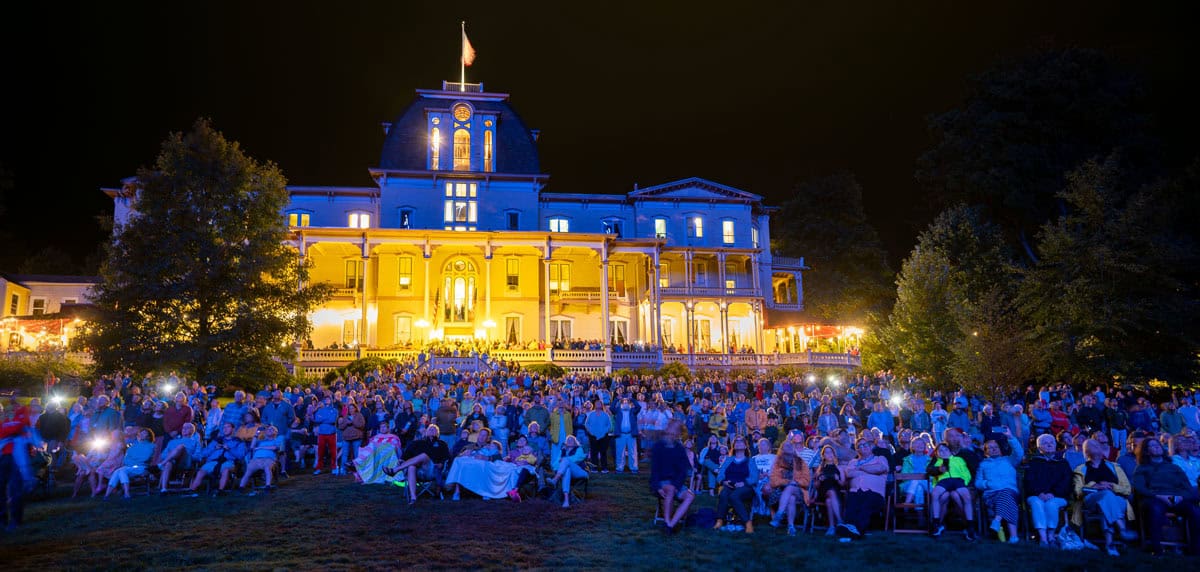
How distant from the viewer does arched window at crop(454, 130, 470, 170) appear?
4069 centimetres

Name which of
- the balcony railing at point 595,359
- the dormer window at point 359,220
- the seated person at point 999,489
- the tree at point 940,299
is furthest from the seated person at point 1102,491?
the dormer window at point 359,220

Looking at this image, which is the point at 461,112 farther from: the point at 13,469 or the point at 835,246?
the point at 13,469

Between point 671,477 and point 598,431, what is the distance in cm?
513

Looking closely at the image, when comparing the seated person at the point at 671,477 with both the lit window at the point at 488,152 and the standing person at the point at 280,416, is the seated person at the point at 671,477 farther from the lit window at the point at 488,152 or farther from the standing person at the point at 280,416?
the lit window at the point at 488,152

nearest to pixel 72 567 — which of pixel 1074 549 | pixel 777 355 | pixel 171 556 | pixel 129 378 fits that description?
pixel 171 556

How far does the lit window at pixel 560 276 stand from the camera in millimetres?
41469

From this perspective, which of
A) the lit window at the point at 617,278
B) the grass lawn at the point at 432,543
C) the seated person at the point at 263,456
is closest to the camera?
the grass lawn at the point at 432,543

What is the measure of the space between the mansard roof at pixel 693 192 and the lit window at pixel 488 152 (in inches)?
337

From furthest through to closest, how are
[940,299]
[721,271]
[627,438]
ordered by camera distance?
[721,271], [940,299], [627,438]

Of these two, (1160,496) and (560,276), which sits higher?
(560,276)

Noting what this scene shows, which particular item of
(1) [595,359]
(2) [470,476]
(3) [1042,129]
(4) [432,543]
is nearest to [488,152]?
(1) [595,359]

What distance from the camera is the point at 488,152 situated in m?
41.1

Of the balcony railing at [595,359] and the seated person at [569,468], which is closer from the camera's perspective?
the seated person at [569,468]

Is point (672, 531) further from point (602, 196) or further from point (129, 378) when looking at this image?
point (602, 196)
